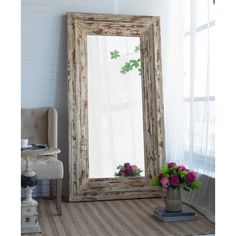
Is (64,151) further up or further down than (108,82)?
further down

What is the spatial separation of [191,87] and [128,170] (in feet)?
4.01

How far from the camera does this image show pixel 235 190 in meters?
0.71

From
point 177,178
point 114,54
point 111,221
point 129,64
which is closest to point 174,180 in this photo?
point 177,178

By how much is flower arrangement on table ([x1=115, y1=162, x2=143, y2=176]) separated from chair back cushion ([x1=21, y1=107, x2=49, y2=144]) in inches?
35.9

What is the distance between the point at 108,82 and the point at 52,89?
0.68m

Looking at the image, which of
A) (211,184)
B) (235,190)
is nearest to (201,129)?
(211,184)

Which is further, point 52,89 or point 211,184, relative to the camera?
point 52,89

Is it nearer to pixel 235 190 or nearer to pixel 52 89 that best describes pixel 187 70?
pixel 52 89

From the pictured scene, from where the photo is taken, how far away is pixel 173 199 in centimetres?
392

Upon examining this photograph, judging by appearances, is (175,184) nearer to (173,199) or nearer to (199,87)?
(173,199)

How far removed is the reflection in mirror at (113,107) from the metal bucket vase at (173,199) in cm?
110

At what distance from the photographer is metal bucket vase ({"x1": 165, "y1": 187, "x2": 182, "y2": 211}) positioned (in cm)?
391
